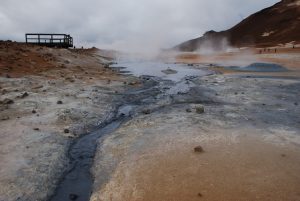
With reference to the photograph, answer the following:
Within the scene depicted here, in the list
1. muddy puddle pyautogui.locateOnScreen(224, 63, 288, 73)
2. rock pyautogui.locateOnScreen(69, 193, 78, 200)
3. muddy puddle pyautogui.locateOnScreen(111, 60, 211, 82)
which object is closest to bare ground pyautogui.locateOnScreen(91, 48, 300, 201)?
rock pyautogui.locateOnScreen(69, 193, 78, 200)

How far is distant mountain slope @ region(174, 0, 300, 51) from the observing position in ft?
136

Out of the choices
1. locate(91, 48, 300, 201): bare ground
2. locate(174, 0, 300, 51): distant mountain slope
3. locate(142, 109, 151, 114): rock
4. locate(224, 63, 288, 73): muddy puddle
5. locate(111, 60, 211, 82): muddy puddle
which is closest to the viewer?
locate(91, 48, 300, 201): bare ground

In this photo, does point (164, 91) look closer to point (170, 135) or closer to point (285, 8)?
point (170, 135)

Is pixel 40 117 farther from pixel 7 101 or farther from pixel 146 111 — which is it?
pixel 146 111

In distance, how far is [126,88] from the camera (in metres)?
12.2

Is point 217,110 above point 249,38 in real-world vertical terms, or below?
below

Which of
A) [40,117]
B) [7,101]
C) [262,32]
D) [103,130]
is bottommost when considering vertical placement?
[103,130]

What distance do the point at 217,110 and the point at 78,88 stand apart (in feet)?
15.6

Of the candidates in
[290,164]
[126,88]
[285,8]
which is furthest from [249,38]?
[290,164]

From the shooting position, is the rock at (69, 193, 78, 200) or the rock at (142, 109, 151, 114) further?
Result: the rock at (142, 109, 151, 114)

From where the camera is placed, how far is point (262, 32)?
4591 cm

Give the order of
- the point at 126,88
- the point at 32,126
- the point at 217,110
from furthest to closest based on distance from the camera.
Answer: the point at 126,88 < the point at 217,110 < the point at 32,126

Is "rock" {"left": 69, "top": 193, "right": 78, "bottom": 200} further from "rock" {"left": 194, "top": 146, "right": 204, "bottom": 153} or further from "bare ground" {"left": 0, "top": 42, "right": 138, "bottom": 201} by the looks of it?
"rock" {"left": 194, "top": 146, "right": 204, "bottom": 153}

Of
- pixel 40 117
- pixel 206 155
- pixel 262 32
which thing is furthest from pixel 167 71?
pixel 262 32
